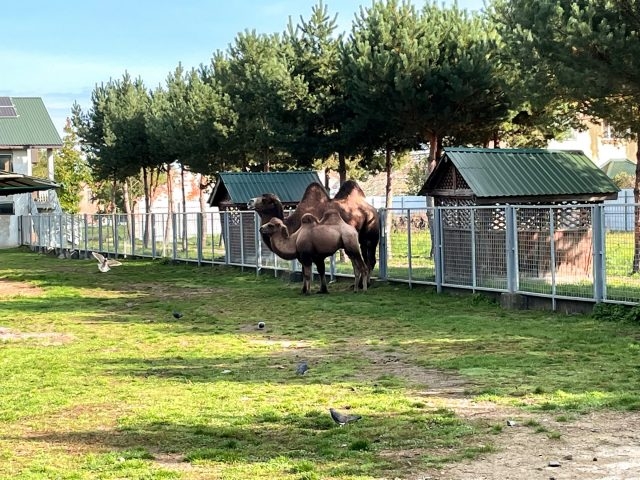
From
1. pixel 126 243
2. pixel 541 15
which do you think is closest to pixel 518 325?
pixel 541 15

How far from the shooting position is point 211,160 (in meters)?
47.2

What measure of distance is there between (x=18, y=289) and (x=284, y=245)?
843cm

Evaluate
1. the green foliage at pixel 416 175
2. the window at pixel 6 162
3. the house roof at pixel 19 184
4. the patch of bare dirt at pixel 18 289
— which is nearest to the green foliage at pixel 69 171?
the window at pixel 6 162

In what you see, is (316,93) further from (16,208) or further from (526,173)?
(16,208)

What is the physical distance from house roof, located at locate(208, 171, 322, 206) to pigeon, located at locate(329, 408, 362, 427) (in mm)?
24967

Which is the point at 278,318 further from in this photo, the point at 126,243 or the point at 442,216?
the point at 126,243

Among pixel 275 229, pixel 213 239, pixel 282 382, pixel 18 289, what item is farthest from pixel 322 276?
pixel 213 239

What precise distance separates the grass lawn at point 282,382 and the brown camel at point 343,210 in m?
2.85

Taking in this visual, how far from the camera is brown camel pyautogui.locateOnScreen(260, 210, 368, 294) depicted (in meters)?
22.5

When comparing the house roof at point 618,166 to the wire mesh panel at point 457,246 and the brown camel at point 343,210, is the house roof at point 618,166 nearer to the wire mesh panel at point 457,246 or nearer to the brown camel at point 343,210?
the brown camel at point 343,210

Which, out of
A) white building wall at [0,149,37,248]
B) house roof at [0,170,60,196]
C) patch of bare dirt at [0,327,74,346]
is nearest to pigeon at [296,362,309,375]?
patch of bare dirt at [0,327,74,346]

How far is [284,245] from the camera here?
23.0 metres

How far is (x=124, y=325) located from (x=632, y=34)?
10.6 meters

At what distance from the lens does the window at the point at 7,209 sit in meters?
63.6
